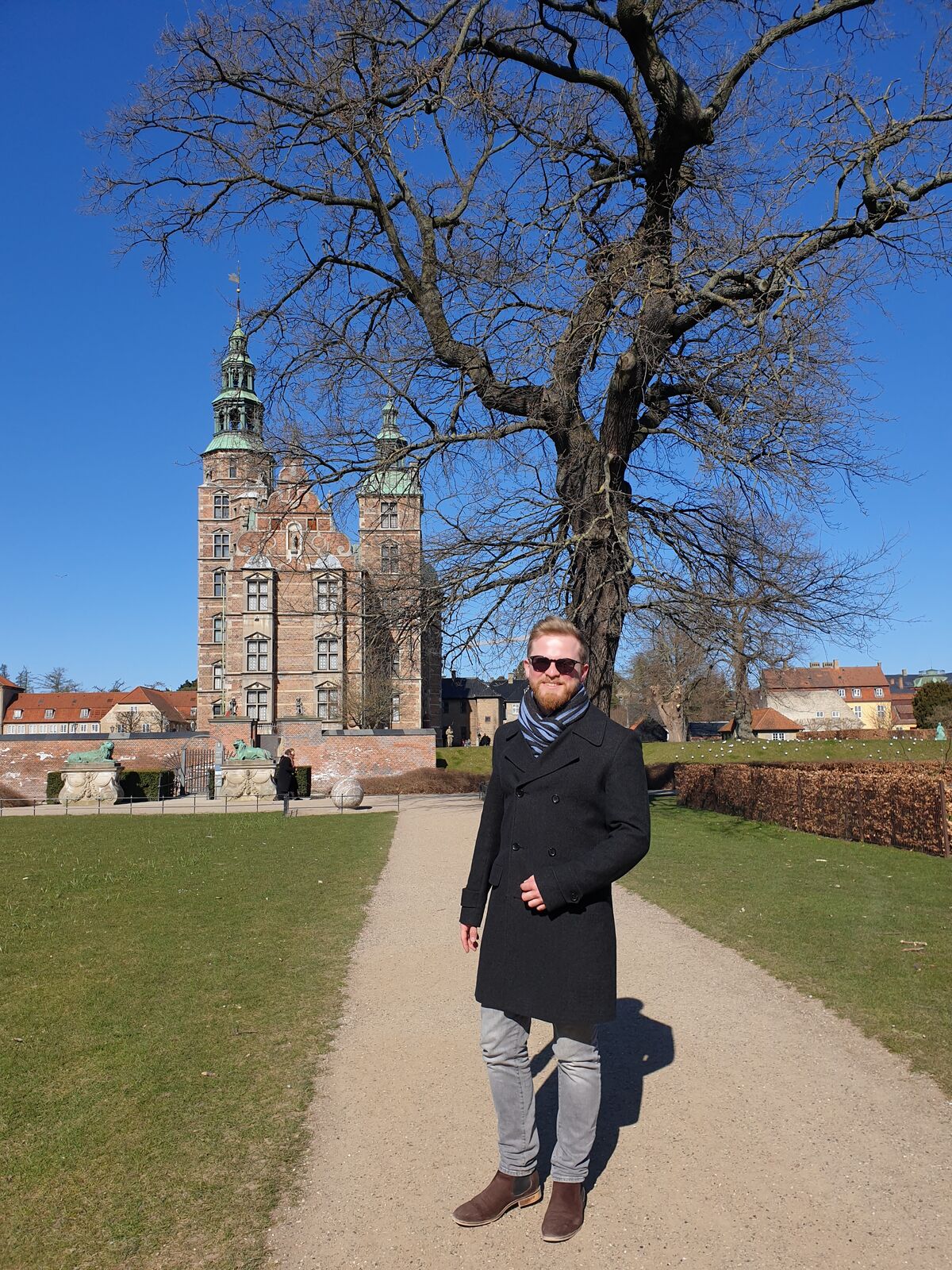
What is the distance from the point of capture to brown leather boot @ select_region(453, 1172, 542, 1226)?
326 cm

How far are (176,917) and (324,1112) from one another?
4.93m

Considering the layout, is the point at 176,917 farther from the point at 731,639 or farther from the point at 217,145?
the point at 217,145

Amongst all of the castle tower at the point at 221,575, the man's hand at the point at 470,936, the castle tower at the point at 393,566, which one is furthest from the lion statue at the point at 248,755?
the man's hand at the point at 470,936

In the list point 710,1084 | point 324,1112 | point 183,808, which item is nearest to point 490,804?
point 324,1112

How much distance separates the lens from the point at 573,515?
492 inches

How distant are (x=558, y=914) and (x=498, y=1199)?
38.9 inches

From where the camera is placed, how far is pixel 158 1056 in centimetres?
489

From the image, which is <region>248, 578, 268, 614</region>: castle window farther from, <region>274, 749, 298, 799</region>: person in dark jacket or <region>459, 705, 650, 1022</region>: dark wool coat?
<region>459, 705, 650, 1022</region>: dark wool coat

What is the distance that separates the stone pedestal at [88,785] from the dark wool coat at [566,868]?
25627 mm

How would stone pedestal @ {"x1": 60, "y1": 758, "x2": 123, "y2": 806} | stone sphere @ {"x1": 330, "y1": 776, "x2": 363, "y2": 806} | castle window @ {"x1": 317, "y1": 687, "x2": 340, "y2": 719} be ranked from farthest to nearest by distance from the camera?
castle window @ {"x1": 317, "y1": 687, "x2": 340, "y2": 719}
stone pedestal @ {"x1": 60, "y1": 758, "x2": 123, "y2": 806}
stone sphere @ {"x1": 330, "y1": 776, "x2": 363, "y2": 806}

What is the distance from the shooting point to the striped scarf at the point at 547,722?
3580 mm

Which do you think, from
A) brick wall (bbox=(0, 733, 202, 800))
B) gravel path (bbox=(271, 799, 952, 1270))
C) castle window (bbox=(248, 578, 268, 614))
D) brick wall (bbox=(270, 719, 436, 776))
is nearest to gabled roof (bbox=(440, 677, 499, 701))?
castle window (bbox=(248, 578, 268, 614))

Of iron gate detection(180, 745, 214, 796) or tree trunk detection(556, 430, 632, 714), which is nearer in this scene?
tree trunk detection(556, 430, 632, 714)

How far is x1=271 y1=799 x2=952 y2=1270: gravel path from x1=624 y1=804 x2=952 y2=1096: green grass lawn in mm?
291
